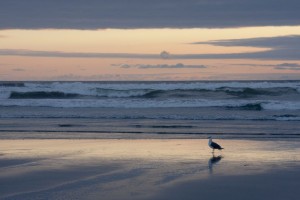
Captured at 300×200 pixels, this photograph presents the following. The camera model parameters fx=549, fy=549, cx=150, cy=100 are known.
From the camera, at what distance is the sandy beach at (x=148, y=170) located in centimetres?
980

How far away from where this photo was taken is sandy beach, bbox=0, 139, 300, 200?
9797mm

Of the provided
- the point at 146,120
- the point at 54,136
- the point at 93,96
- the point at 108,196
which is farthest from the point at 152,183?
the point at 93,96

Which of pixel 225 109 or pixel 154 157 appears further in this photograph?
pixel 225 109

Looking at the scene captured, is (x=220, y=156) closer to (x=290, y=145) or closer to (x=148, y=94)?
(x=290, y=145)

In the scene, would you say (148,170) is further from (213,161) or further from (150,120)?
(150,120)

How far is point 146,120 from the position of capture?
25703 mm

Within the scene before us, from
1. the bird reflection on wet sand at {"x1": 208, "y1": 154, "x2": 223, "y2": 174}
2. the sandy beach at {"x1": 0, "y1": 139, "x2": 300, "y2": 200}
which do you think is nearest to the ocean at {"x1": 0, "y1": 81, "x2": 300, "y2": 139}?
the sandy beach at {"x1": 0, "y1": 139, "x2": 300, "y2": 200}

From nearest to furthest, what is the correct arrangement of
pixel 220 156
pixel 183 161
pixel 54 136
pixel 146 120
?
pixel 183 161, pixel 220 156, pixel 54 136, pixel 146 120

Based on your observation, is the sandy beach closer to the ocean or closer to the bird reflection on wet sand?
the bird reflection on wet sand

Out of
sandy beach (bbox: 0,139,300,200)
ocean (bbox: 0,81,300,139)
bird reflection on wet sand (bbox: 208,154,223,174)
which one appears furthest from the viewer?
ocean (bbox: 0,81,300,139)

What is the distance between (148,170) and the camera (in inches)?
465

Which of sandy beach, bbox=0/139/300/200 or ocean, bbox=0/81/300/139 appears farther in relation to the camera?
ocean, bbox=0/81/300/139

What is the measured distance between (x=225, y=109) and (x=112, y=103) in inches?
301

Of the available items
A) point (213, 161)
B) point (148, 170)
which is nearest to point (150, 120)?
point (213, 161)
